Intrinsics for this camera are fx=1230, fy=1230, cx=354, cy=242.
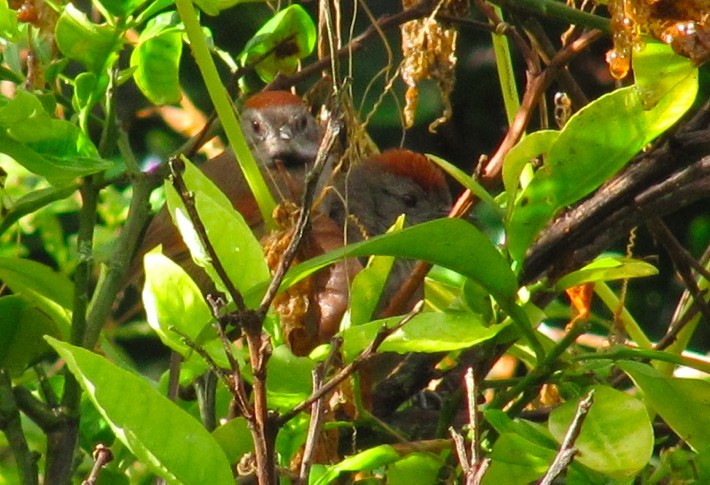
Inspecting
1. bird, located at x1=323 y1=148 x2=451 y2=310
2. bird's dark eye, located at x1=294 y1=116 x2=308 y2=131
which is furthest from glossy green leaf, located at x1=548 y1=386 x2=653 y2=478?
bird's dark eye, located at x1=294 y1=116 x2=308 y2=131

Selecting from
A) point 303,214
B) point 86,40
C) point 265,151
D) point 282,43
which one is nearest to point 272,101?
point 265,151

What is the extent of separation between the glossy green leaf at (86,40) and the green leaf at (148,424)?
1.65ft

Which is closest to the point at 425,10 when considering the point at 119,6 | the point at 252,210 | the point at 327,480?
the point at 119,6

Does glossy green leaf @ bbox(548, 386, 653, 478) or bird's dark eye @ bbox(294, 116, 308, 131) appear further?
bird's dark eye @ bbox(294, 116, 308, 131)

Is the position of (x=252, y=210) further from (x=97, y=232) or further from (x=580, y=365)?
(x=580, y=365)

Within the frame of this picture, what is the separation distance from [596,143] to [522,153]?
0.26 ft

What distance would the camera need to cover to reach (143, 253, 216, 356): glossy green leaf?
1.08 metres

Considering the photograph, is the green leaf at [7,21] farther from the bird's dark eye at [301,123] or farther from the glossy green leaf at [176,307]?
the bird's dark eye at [301,123]

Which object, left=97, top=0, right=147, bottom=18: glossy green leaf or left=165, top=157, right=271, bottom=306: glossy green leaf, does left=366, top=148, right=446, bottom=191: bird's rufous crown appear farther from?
left=165, top=157, right=271, bottom=306: glossy green leaf

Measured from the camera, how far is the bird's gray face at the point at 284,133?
3414 millimetres

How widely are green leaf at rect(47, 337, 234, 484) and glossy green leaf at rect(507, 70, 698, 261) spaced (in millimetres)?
369

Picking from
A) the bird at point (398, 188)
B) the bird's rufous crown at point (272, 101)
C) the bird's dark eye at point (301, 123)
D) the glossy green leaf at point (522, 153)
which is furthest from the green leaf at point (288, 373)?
the bird's rufous crown at point (272, 101)

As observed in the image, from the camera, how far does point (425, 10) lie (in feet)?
4.75

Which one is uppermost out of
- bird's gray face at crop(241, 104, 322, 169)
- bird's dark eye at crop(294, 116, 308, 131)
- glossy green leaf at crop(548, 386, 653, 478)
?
glossy green leaf at crop(548, 386, 653, 478)
